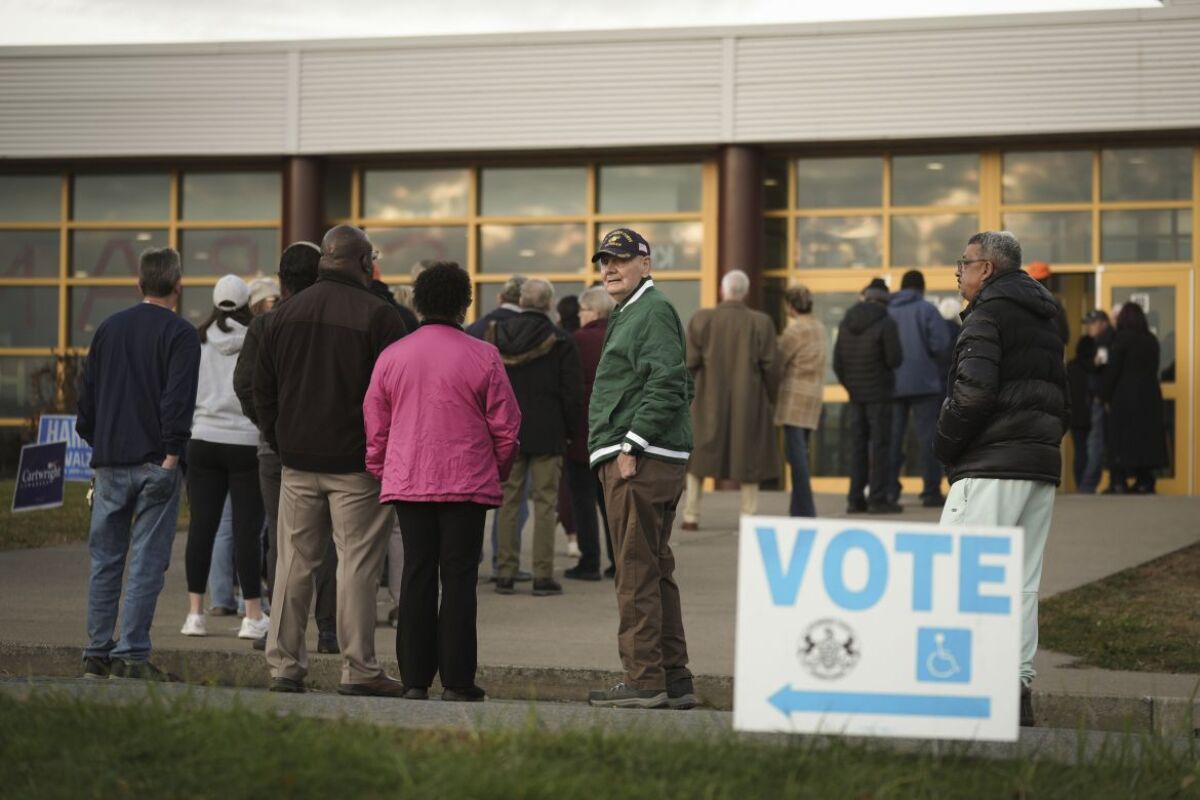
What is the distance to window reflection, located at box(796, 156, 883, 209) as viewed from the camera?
21.9 m

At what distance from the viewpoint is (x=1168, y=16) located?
20.5m

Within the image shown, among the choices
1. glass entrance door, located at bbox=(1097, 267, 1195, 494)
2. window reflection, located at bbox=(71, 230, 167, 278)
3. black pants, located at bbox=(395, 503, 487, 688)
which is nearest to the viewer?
black pants, located at bbox=(395, 503, 487, 688)

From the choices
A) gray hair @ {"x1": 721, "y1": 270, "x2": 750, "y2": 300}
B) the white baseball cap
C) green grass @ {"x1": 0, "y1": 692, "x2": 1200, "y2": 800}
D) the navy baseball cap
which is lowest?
green grass @ {"x1": 0, "y1": 692, "x2": 1200, "y2": 800}

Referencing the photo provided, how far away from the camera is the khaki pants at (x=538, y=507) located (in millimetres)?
11953

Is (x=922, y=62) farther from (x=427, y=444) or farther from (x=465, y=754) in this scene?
(x=465, y=754)

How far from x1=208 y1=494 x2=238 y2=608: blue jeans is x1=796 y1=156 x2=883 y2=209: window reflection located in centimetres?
1228

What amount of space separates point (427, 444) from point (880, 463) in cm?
901

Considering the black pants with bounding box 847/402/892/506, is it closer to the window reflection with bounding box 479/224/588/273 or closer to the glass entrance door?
the glass entrance door

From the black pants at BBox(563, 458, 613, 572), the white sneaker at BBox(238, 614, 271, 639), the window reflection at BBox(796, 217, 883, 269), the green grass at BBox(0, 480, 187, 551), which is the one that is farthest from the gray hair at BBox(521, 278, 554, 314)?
the window reflection at BBox(796, 217, 883, 269)

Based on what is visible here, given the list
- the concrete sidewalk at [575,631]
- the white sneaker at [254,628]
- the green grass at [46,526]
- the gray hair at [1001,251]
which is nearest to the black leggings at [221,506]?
the white sneaker at [254,628]

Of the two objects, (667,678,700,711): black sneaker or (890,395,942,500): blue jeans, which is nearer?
(667,678,700,711): black sneaker

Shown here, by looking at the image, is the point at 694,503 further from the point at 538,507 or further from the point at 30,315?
the point at 30,315

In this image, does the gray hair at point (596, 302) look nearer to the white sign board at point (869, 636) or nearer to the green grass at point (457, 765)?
the green grass at point (457, 765)

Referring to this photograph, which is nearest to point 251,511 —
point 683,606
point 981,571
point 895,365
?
point 683,606
